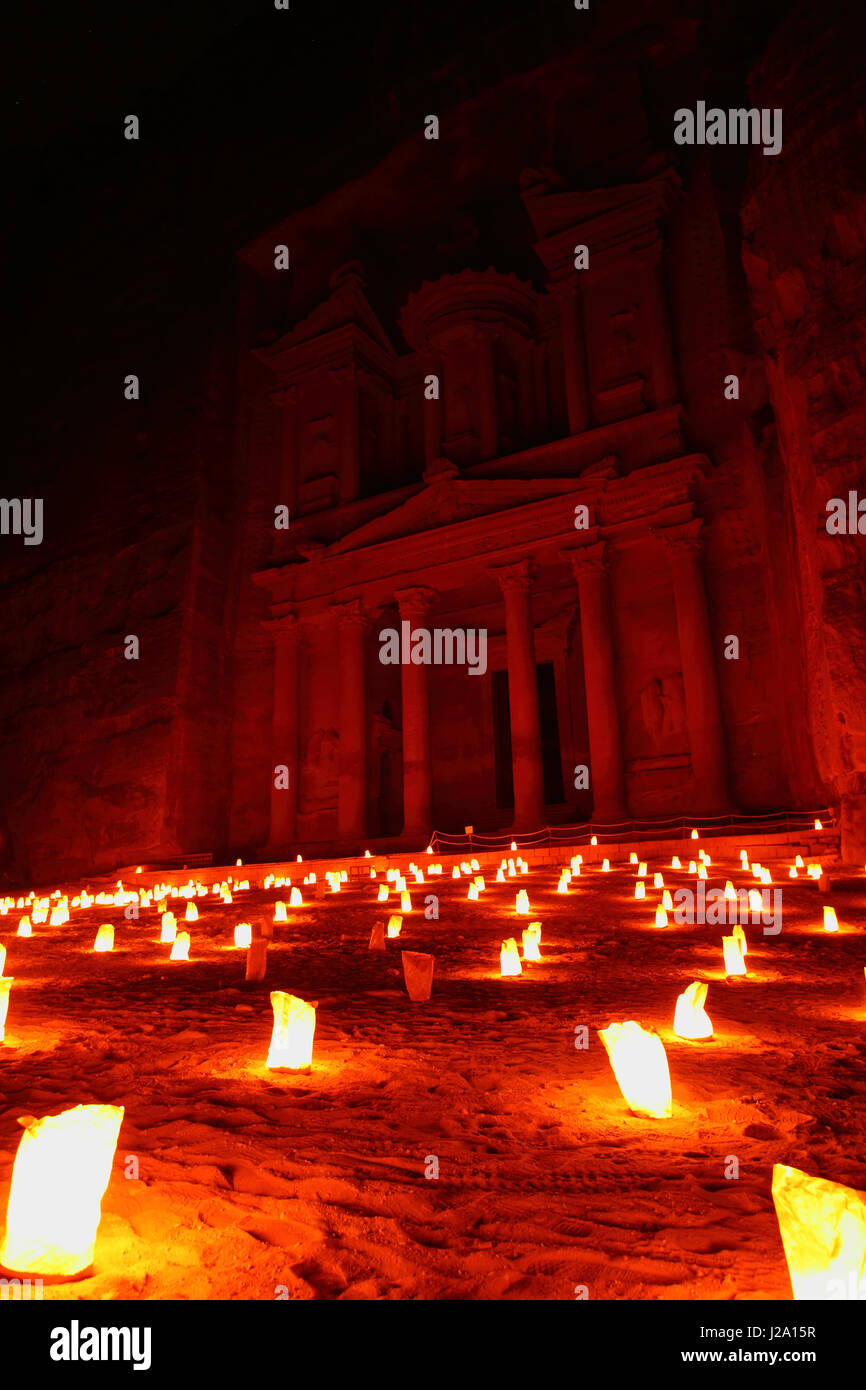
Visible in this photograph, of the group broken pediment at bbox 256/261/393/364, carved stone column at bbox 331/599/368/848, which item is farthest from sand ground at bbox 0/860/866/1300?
broken pediment at bbox 256/261/393/364

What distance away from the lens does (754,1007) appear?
16.8 ft

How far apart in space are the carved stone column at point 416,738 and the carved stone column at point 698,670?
753 cm

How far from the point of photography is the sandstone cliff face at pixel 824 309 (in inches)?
463

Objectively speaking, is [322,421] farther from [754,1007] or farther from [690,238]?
[754,1007]

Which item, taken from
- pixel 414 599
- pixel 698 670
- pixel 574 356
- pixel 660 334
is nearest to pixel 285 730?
pixel 414 599

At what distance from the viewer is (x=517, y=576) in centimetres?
2416

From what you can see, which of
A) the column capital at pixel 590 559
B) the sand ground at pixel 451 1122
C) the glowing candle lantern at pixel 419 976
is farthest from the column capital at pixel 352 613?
the glowing candle lantern at pixel 419 976

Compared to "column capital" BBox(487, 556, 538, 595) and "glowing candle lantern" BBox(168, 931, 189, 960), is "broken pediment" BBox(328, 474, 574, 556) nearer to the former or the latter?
"column capital" BBox(487, 556, 538, 595)

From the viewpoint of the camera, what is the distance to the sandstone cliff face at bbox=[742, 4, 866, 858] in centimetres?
1175

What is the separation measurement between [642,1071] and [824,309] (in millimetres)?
13329

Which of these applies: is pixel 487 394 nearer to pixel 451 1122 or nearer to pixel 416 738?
pixel 416 738

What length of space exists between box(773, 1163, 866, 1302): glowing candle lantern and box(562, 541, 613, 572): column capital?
71.7 ft

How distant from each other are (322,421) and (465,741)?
500 inches

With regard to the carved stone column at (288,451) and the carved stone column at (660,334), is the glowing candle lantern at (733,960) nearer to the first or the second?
the carved stone column at (660,334)
